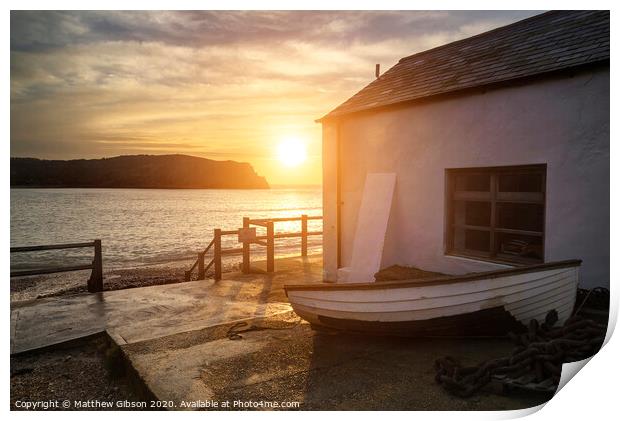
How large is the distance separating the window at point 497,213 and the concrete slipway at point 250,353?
1.60 m

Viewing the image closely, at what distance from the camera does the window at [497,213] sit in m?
5.62

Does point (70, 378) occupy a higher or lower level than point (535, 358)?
lower

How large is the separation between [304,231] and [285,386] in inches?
334

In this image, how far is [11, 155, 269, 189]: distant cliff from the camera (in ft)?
21.3

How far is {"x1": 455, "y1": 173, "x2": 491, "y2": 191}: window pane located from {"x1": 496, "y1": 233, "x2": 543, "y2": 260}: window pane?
73cm

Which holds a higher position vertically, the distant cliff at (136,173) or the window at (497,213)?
the distant cliff at (136,173)

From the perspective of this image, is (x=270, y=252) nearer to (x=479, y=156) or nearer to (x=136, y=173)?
(x=479, y=156)

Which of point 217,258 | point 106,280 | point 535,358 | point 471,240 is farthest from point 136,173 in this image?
point 535,358

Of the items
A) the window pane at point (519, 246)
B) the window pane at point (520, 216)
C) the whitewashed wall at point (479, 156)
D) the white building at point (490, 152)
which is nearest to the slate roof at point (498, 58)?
the white building at point (490, 152)

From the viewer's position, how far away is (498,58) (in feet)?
21.0

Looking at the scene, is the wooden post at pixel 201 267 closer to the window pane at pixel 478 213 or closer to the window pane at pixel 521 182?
the window pane at pixel 478 213

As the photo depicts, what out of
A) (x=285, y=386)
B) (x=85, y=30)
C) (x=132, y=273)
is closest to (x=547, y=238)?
(x=285, y=386)

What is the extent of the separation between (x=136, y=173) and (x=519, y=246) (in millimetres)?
45933

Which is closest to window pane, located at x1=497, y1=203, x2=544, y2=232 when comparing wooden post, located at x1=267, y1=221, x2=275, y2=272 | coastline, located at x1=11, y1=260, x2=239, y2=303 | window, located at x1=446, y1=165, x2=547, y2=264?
window, located at x1=446, y1=165, x2=547, y2=264
